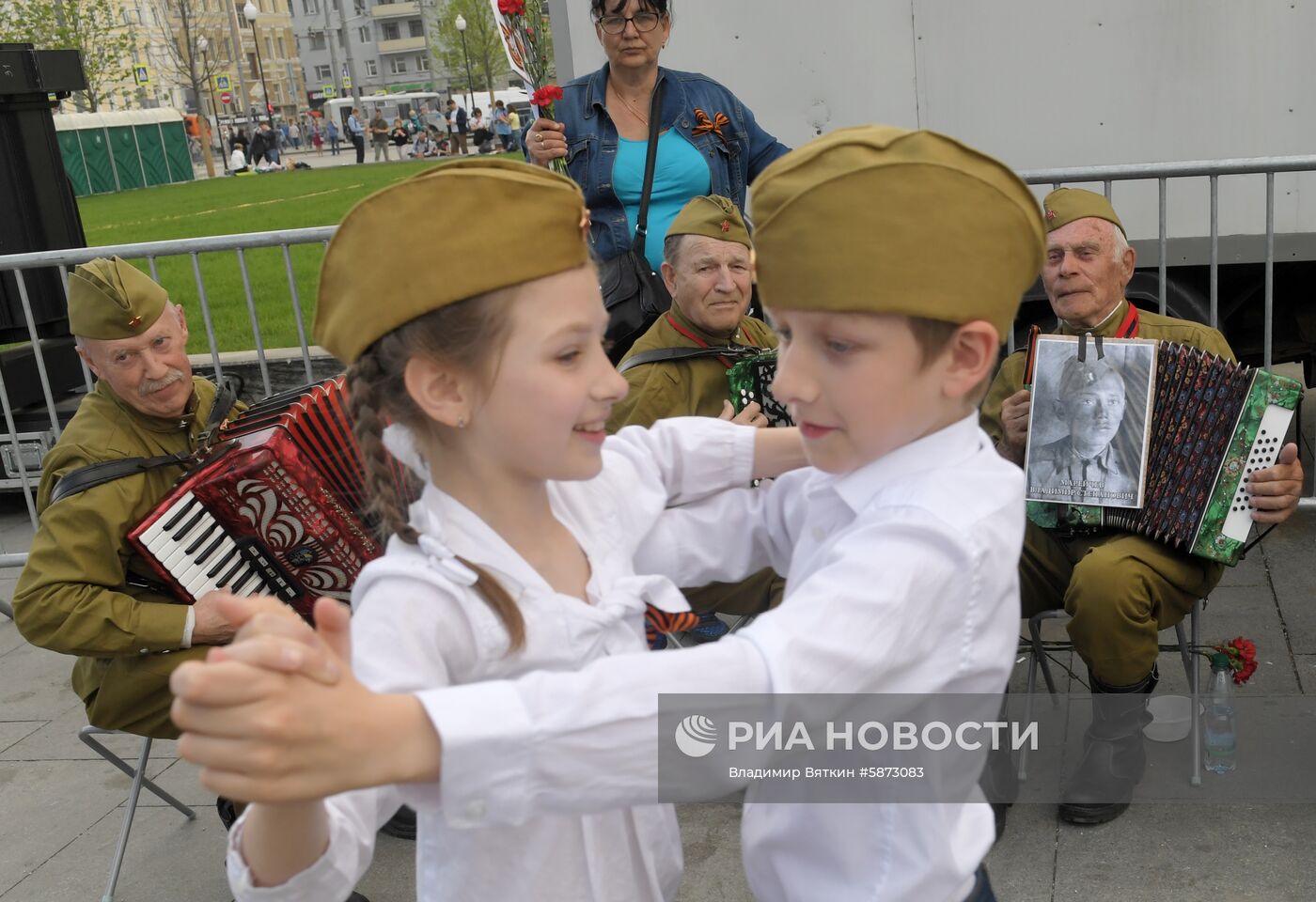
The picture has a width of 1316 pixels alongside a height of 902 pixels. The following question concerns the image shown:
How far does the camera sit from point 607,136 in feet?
15.6

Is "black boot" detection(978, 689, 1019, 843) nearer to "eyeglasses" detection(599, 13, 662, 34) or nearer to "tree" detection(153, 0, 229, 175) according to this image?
"eyeglasses" detection(599, 13, 662, 34)

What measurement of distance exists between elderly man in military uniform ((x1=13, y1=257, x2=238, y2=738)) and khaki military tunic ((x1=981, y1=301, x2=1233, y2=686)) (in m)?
2.38

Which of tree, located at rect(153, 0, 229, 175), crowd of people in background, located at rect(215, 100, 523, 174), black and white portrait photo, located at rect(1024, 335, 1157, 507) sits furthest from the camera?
tree, located at rect(153, 0, 229, 175)

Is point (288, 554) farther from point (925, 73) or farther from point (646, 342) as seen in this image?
point (925, 73)

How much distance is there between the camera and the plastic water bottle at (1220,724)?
3855 mm

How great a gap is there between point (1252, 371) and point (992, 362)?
2.29 m

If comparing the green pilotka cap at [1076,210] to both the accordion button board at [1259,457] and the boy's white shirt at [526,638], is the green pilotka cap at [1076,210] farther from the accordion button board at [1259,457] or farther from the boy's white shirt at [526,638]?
the boy's white shirt at [526,638]

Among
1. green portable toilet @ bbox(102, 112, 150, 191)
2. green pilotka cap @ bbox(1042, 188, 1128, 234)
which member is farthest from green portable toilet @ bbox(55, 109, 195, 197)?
green pilotka cap @ bbox(1042, 188, 1128, 234)

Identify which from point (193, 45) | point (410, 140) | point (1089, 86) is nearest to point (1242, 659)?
point (1089, 86)

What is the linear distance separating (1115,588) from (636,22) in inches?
106

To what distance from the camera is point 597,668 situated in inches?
48.5

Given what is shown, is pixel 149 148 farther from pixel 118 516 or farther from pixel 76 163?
pixel 118 516

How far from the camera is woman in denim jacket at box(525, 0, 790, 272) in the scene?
471 cm

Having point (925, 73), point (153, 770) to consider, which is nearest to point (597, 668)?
point (153, 770)
